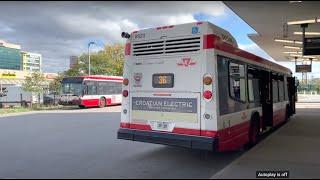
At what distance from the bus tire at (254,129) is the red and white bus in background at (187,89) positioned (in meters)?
0.24

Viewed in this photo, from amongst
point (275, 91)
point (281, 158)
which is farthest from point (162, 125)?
point (275, 91)

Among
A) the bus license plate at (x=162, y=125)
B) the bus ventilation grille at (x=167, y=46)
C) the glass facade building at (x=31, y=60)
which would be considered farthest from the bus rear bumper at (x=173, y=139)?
the glass facade building at (x=31, y=60)

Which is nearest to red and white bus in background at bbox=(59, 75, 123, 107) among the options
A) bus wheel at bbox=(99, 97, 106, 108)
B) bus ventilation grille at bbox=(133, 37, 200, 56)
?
bus wheel at bbox=(99, 97, 106, 108)

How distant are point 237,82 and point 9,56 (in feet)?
334

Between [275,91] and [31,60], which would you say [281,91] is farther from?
[31,60]

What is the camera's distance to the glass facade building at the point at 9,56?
328ft

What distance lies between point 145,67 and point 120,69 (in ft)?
177

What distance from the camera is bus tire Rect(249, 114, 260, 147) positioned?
1130 centimetres

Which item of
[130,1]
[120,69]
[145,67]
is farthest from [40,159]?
[120,69]

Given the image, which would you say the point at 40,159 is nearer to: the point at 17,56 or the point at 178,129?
the point at 178,129

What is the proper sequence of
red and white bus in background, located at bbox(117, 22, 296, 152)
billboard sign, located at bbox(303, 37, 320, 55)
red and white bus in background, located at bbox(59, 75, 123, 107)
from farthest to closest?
red and white bus in background, located at bbox(59, 75, 123, 107), billboard sign, located at bbox(303, 37, 320, 55), red and white bus in background, located at bbox(117, 22, 296, 152)

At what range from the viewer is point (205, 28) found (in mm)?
8898

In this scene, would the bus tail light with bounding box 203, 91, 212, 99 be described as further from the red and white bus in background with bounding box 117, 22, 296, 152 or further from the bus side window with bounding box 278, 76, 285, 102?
the bus side window with bounding box 278, 76, 285, 102

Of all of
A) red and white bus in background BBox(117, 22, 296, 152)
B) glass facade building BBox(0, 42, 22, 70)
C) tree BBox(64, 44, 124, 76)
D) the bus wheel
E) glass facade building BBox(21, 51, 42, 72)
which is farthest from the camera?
glass facade building BBox(21, 51, 42, 72)
